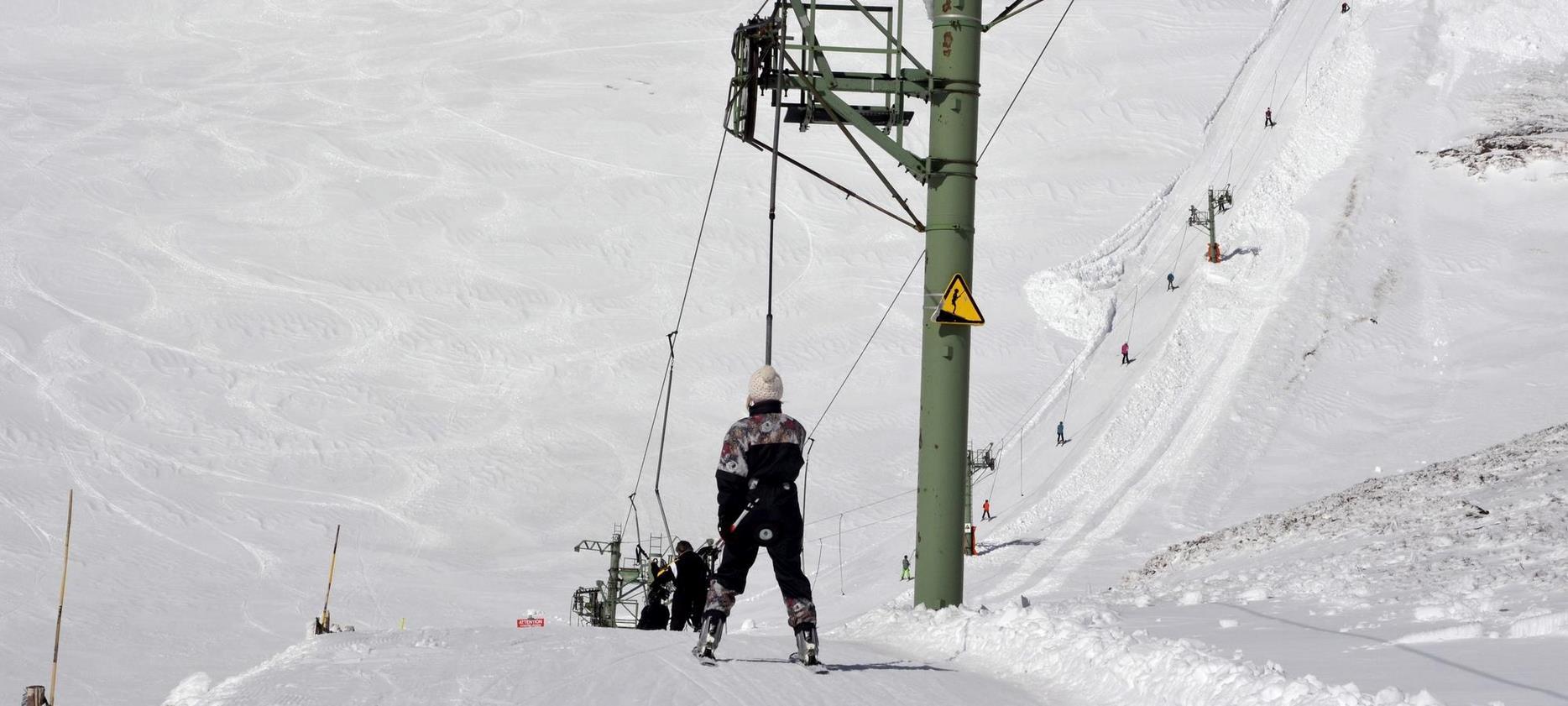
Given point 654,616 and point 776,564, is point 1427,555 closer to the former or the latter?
point 776,564

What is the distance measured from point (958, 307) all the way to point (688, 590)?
15.1 feet

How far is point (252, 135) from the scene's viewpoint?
78312 mm

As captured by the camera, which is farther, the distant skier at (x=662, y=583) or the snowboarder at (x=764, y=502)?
the distant skier at (x=662, y=583)

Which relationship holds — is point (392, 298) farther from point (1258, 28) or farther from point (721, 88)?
point (1258, 28)

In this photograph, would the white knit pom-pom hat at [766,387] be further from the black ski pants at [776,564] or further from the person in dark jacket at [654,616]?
the person in dark jacket at [654,616]

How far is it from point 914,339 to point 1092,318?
292 inches

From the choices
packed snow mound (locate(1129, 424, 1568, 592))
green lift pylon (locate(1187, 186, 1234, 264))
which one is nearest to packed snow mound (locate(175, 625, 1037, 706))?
packed snow mound (locate(1129, 424, 1568, 592))

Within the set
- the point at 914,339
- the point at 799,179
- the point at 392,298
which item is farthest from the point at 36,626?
the point at 799,179

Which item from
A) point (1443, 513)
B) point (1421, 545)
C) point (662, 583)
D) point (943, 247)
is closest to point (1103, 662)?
point (943, 247)

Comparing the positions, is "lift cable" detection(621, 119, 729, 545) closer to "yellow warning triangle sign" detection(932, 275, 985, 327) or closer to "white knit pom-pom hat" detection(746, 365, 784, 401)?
"yellow warning triangle sign" detection(932, 275, 985, 327)

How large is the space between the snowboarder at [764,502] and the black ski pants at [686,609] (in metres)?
5.55

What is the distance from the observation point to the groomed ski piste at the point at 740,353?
31.8ft

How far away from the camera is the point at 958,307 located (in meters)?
11.3

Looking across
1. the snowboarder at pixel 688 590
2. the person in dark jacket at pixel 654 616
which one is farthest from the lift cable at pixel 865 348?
the snowboarder at pixel 688 590
